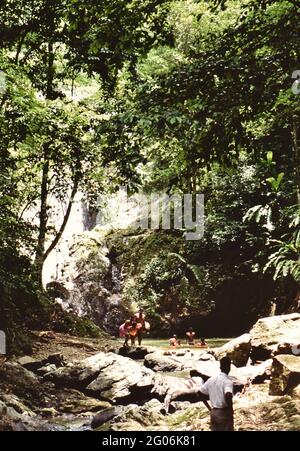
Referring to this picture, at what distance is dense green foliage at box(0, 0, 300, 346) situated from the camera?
5359mm

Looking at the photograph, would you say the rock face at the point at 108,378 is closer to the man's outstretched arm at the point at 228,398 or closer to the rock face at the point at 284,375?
the rock face at the point at 284,375

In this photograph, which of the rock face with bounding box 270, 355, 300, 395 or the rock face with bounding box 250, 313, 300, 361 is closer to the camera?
the rock face with bounding box 270, 355, 300, 395

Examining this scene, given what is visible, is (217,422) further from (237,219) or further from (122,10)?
(237,219)

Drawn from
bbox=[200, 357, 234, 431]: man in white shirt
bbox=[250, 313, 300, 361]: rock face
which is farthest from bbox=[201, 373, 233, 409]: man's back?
bbox=[250, 313, 300, 361]: rock face

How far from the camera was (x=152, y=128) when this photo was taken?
5430 millimetres

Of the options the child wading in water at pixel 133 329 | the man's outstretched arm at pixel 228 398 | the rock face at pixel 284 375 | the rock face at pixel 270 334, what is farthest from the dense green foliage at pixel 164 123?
the child wading in water at pixel 133 329

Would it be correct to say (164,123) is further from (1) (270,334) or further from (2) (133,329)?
(2) (133,329)

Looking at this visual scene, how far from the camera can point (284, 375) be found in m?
6.42

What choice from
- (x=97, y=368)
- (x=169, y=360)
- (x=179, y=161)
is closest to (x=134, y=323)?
(x=169, y=360)

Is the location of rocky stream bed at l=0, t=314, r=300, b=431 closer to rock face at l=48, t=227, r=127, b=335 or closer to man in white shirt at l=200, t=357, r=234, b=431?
man in white shirt at l=200, t=357, r=234, b=431

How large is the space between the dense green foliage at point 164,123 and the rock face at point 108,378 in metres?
3.02

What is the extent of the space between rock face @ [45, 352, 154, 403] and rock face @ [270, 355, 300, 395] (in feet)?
10.7

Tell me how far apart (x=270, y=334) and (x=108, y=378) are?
378 centimetres

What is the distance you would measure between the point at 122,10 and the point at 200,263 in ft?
56.8
